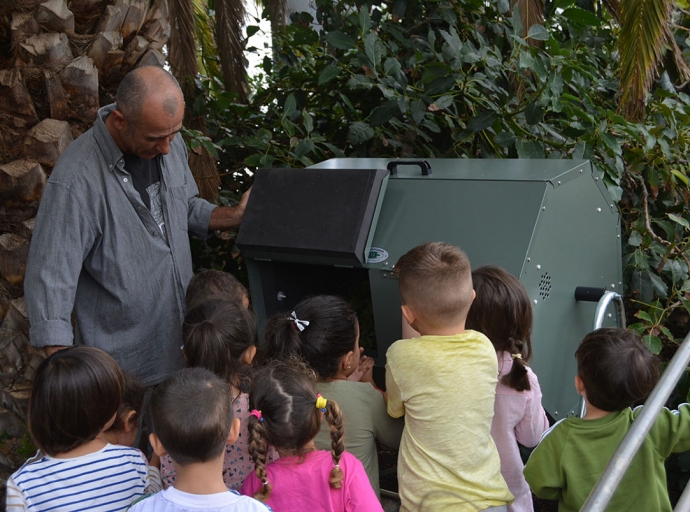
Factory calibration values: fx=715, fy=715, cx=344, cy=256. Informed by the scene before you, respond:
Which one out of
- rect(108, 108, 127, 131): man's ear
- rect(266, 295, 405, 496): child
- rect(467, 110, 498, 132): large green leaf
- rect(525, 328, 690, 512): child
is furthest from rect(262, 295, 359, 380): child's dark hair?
rect(467, 110, 498, 132): large green leaf

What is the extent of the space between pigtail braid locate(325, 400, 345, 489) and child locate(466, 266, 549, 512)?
59 cm

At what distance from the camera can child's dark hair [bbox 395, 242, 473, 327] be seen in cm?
192

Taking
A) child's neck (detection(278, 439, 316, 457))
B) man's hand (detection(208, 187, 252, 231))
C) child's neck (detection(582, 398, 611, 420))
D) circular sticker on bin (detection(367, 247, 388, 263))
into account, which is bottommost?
child's neck (detection(582, 398, 611, 420))

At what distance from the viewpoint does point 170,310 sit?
2.60 metres

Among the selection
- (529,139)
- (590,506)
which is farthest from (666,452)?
(529,139)

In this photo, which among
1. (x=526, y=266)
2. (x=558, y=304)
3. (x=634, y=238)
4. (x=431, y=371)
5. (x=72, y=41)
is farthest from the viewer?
(x=634, y=238)

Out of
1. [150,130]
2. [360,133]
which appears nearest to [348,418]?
[150,130]

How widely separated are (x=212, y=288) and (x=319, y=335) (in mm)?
596

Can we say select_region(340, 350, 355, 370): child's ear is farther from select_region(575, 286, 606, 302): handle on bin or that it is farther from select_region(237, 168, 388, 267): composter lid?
select_region(575, 286, 606, 302): handle on bin

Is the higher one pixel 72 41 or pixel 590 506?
pixel 72 41

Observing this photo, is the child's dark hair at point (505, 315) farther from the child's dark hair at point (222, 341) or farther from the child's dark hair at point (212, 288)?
the child's dark hair at point (212, 288)

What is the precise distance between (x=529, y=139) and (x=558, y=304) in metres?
1.35

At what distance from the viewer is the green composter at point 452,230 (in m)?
2.30

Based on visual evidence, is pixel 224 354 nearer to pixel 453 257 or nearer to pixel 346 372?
pixel 346 372
